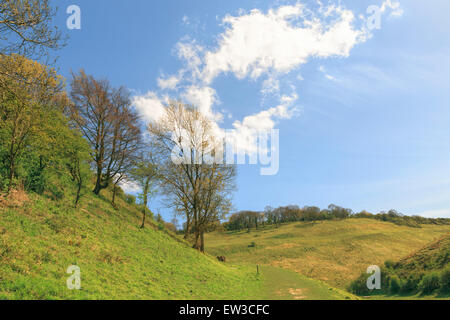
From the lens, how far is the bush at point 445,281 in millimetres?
16203

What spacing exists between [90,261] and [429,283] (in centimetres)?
2486

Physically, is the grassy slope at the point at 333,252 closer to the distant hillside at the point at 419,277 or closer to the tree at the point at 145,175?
the distant hillside at the point at 419,277

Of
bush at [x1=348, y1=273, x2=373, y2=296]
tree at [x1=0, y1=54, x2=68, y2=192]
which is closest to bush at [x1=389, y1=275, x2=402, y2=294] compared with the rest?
bush at [x1=348, y1=273, x2=373, y2=296]

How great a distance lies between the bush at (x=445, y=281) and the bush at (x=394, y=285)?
492 cm

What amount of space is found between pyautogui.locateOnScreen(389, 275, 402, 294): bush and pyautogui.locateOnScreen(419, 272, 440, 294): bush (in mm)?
2755

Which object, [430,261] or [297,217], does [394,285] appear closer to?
[430,261]

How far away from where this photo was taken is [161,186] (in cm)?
3181

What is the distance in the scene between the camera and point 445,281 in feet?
54.2

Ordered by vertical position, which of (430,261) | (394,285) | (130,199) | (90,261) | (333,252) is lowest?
(333,252)

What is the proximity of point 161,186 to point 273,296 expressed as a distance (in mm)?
20710

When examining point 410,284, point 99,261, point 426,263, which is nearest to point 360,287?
point 426,263

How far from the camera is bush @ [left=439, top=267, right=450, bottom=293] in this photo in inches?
638
